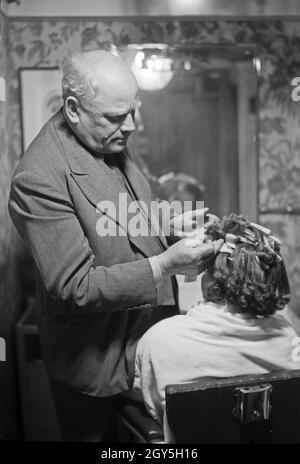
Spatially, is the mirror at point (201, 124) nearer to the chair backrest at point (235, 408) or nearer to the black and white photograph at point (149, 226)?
the black and white photograph at point (149, 226)

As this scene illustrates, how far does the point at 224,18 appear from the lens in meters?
1.01

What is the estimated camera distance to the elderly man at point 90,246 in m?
0.83

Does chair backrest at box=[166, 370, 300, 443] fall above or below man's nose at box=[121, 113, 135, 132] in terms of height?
below

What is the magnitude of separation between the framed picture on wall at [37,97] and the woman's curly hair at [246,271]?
39 cm

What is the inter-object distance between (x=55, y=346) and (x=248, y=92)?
2.15 feet

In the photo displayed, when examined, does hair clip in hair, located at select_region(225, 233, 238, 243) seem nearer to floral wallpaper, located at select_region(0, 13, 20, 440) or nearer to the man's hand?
the man's hand

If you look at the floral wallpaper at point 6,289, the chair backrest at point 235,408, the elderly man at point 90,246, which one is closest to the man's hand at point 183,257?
the elderly man at point 90,246

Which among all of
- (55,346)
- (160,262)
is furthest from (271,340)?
(55,346)

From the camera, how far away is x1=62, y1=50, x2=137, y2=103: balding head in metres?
0.82

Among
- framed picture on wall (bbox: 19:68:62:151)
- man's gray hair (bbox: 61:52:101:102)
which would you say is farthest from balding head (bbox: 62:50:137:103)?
framed picture on wall (bbox: 19:68:62:151)

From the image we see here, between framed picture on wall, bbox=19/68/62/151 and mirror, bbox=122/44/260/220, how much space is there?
176 millimetres

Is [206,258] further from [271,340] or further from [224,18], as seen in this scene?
[224,18]

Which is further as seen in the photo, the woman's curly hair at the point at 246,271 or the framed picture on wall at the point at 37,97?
the framed picture on wall at the point at 37,97

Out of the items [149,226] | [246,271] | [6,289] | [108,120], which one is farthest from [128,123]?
[6,289]
